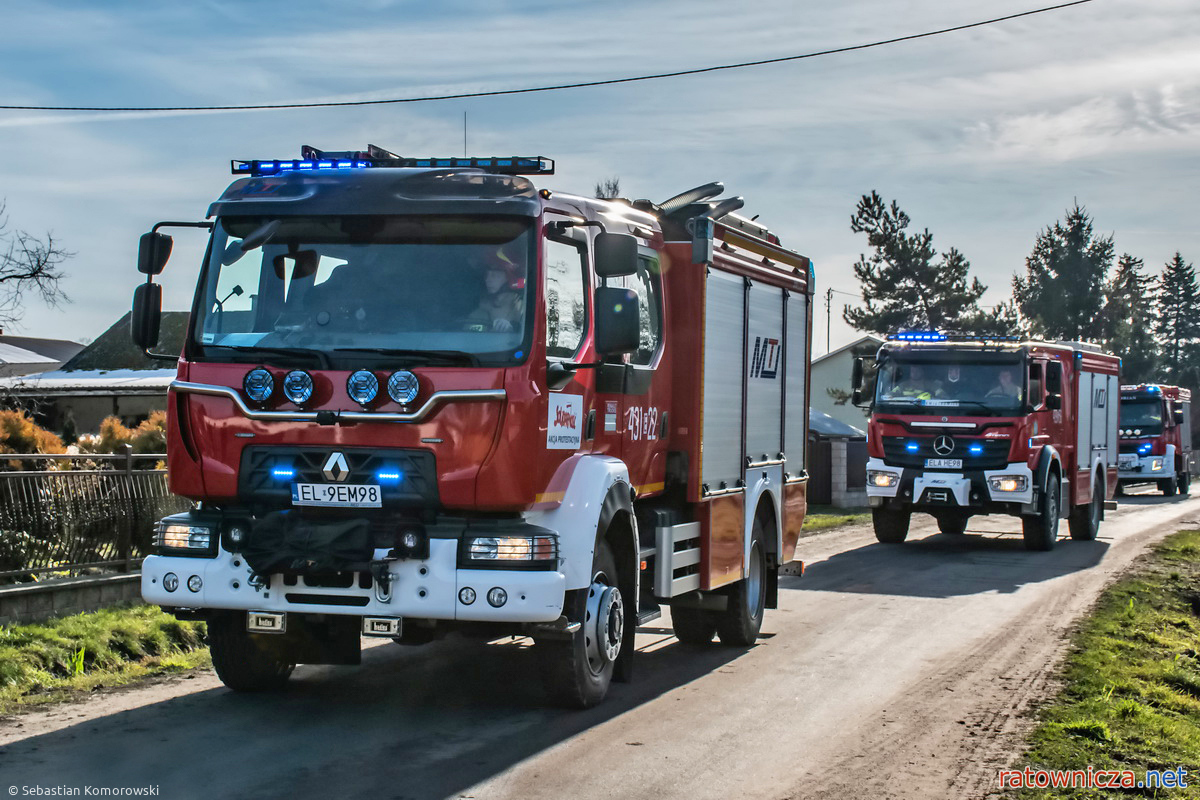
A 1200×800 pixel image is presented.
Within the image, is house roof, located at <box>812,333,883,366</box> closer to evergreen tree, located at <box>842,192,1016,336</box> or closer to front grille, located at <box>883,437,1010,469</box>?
evergreen tree, located at <box>842,192,1016,336</box>

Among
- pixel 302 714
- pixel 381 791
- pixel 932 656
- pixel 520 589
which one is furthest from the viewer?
pixel 932 656

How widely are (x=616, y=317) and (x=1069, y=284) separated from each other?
230ft

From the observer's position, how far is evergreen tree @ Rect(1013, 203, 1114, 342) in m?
72.9

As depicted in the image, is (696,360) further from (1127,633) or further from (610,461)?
(1127,633)

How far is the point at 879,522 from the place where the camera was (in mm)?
20984

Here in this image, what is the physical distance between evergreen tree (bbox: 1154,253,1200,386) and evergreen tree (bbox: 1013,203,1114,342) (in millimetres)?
47400

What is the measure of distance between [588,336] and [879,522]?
13.7 metres

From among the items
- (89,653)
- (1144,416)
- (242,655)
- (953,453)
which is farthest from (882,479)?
(1144,416)

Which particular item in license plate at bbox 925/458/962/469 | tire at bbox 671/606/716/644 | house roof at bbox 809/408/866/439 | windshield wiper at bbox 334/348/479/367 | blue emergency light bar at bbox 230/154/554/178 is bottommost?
tire at bbox 671/606/716/644

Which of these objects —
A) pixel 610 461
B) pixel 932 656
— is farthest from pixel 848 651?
pixel 610 461

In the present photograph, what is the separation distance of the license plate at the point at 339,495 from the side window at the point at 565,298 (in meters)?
1.21

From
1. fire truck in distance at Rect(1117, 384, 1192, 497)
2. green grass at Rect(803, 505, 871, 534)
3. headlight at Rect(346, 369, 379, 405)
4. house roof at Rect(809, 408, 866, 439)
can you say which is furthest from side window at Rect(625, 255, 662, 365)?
fire truck in distance at Rect(1117, 384, 1192, 497)

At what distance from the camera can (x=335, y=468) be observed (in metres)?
7.45

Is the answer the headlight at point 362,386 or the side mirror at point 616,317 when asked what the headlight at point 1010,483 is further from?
the headlight at point 362,386
